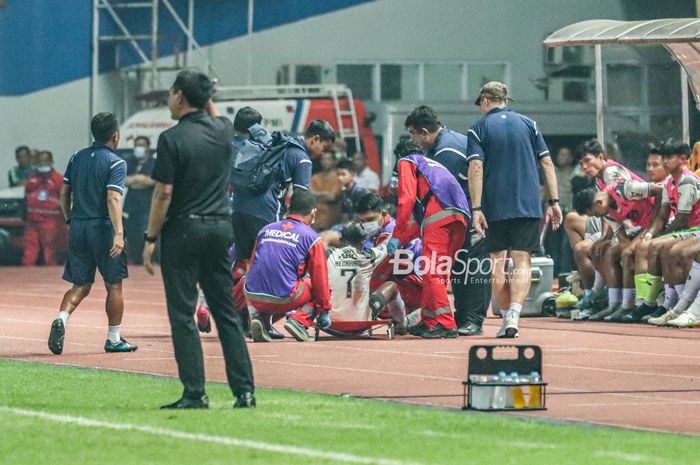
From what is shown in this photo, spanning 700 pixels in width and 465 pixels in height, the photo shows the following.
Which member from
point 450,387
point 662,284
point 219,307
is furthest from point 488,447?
point 662,284

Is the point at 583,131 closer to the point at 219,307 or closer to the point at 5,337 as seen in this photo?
the point at 5,337

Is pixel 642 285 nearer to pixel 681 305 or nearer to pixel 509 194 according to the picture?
pixel 681 305

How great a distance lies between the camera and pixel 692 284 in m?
18.1

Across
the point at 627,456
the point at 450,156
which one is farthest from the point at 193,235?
the point at 450,156

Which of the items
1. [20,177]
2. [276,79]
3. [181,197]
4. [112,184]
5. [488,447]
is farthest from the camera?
[276,79]

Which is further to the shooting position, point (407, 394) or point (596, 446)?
point (407, 394)

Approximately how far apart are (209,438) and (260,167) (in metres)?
7.01

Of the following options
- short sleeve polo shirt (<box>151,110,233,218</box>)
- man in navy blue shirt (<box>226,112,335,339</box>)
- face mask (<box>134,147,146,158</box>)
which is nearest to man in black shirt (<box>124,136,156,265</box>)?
face mask (<box>134,147,146,158</box>)

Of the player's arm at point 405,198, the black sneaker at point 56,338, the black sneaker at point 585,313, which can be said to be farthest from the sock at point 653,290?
the black sneaker at point 56,338

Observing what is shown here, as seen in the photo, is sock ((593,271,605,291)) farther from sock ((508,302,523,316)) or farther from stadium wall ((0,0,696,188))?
stadium wall ((0,0,696,188))

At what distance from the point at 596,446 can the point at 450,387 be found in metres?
2.97

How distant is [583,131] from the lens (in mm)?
32875

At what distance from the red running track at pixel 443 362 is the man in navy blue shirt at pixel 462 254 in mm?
267

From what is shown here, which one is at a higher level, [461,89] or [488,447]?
[461,89]
